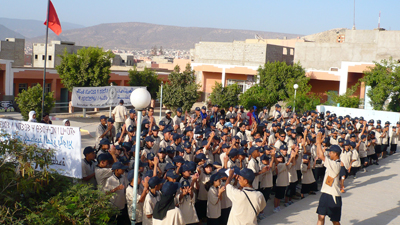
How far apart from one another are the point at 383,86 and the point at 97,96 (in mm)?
16219

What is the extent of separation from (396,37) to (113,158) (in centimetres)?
2703

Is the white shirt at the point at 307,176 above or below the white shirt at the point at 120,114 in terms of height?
below

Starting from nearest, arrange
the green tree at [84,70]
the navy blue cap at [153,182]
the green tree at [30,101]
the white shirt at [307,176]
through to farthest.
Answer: the navy blue cap at [153,182] < the white shirt at [307,176] < the green tree at [30,101] < the green tree at [84,70]

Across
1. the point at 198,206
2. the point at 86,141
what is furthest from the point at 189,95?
the point at 198,206

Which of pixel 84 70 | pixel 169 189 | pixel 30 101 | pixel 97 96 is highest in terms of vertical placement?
pixel 84 70

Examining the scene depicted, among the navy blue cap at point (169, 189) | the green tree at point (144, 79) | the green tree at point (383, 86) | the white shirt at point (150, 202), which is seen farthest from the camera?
the green tree at point (144, 79)

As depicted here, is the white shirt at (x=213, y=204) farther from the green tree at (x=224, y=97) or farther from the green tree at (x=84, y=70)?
the green tree at (x=84, y=70)

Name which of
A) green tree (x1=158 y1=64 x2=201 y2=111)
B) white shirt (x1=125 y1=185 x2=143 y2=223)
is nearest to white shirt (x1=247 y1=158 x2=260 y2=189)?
white shirt (x1=125 y1=185 x2=143 y2=223)

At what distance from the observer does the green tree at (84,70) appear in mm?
21469

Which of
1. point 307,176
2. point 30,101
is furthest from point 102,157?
point 30,101

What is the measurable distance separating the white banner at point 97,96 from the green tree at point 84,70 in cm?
290

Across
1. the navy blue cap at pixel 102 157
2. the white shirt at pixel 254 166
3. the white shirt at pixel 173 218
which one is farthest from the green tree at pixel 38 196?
the white shirt at pixel 254 166

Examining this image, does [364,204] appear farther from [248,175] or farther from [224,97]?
[224,97]

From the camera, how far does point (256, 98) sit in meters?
24.0
